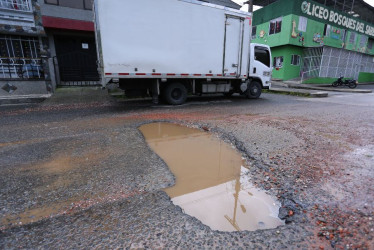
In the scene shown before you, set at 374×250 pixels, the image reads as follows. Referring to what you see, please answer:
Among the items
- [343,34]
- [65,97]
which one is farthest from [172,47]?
[343,34]

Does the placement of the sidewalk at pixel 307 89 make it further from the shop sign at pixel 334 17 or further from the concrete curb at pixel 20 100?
the concrete curb at pixel 20 100

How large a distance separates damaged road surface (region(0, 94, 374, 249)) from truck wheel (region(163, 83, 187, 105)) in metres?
3.81

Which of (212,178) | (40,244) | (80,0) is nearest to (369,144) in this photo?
(212,178)

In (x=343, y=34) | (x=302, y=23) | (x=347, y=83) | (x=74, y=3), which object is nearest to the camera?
(x=74, y=3)

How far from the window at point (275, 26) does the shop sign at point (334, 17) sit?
221 cm

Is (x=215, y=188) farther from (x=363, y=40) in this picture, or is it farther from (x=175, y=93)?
(x=363, y=40)

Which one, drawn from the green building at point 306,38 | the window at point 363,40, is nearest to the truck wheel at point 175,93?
the green building at point 306,38

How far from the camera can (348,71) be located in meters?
25.3

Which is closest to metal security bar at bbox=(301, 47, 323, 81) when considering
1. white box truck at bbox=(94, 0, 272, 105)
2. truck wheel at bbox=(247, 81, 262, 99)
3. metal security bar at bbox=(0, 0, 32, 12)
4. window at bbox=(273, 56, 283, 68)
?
window at bbox=(273, 56, 283, 68)

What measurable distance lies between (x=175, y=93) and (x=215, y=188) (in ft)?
20.8

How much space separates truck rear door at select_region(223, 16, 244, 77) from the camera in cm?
845

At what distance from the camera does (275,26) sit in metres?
22.0

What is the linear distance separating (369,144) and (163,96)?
21.1 feet

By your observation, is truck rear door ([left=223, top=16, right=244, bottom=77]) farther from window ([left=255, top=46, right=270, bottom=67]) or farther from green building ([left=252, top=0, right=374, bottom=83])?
green building ([left=252, top=0, right=374, bottom=83])
